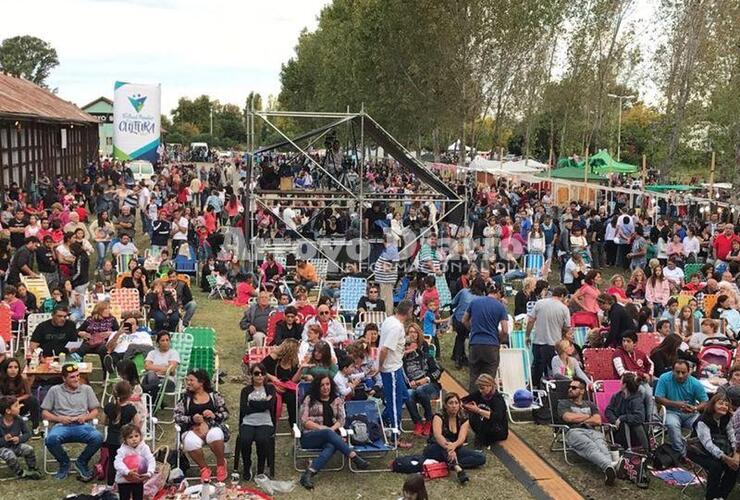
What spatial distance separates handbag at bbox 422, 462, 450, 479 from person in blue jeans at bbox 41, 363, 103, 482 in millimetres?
3111

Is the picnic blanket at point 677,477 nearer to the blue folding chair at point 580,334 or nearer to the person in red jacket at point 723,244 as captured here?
the blue folding chair at point 580,334

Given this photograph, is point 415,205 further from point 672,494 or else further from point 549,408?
point 672,494

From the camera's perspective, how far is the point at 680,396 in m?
8.26

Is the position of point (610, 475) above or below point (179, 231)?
below

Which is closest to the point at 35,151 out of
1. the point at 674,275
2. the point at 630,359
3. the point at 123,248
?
the point at 123,248

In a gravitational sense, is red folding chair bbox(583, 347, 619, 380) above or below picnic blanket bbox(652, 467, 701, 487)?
above

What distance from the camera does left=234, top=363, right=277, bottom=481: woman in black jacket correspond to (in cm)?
755

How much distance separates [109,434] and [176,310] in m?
4.69

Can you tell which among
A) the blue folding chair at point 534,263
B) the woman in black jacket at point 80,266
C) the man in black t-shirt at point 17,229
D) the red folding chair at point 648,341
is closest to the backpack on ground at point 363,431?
the red folding chair at point 648,341

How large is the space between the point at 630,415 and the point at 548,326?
192cm

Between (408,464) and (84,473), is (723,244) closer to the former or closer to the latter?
(408,464)

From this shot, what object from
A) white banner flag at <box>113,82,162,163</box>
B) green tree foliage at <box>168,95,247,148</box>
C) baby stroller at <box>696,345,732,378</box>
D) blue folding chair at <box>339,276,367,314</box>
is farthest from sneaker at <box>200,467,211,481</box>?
green tree foliage at <box>168,95,247,148</box>

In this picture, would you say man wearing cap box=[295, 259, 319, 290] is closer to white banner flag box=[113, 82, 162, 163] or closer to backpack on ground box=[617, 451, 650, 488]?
backpack on ground box=[617, 451, 650, 488]

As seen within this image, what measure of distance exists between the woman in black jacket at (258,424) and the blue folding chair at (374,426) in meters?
0.78
